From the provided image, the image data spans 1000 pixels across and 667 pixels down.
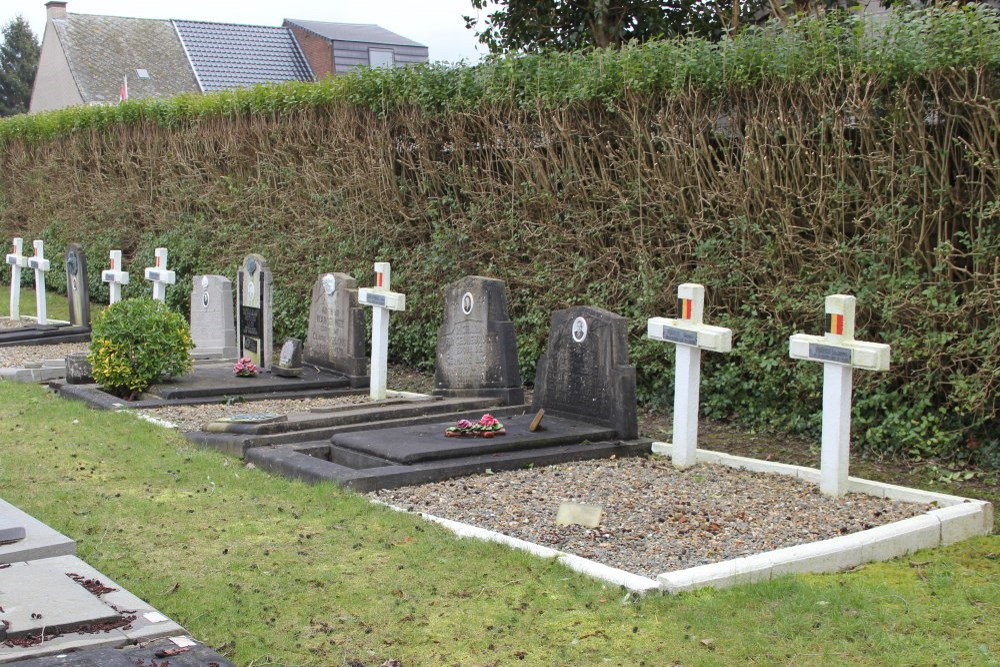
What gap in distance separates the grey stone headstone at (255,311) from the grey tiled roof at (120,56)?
2547cm

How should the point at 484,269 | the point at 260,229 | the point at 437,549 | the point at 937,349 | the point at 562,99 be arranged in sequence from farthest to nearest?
1. the point at 260,229
2. the point at 484,269
3. the point at 562,99
4. the point at 937,349
5. the point at 437,549

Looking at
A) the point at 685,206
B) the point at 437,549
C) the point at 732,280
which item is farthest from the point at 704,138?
the point at 437,549

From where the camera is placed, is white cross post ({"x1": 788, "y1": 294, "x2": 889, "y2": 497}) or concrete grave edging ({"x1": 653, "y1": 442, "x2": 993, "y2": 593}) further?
white cross post ({"x1": 788, "y1": 294, "x2": 889, "y2": 497})

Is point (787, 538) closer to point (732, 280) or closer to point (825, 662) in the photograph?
point (825, 662)

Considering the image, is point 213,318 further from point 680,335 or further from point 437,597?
point 437,597

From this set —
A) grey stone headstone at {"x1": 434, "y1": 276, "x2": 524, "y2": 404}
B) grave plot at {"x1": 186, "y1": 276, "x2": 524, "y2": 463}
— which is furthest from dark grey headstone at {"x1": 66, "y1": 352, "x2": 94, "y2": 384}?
grey stone headstone at {"x1": 434, "y1": 276, "x2": 524, "y2": 404}

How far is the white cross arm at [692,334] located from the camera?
7.32 metres

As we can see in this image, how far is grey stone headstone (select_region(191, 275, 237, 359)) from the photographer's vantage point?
1312 centimetres

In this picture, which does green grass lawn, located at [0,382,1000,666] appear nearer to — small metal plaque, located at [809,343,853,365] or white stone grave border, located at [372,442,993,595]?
white stone grave border, located at [372,442,993,595]

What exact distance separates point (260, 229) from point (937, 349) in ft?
30.8

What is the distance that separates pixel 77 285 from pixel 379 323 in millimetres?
6578

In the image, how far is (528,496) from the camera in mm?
6703

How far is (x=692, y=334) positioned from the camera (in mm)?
7477

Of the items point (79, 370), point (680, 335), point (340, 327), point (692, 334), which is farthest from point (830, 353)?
point (79, 370)
